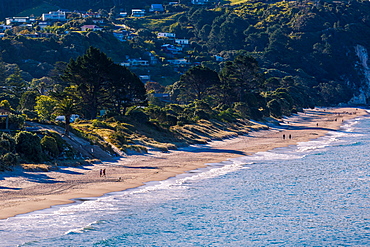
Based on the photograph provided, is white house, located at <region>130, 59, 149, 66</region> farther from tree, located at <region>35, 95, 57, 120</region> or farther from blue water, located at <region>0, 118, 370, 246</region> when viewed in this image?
blue water, located at <region>0, 118, 370, 246</region>

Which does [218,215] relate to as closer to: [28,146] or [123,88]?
[28,146]

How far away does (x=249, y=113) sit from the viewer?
337 feet

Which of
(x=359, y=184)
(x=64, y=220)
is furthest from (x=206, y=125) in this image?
(x=64, y=220)

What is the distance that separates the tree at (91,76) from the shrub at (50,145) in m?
27.3

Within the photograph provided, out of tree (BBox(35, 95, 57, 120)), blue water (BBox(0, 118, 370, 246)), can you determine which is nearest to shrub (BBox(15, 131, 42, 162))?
blue water (BBox(0, 118, 370, 246))

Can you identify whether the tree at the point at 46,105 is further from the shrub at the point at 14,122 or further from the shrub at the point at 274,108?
the shrub at the point at 274,108

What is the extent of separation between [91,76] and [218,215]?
143 ft

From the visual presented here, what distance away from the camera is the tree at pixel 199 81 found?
103938mm

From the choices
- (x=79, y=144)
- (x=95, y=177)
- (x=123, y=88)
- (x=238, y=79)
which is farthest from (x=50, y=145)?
(x=238, y=79)

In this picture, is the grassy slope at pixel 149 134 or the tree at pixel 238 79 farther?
the tree at pixel 238 79

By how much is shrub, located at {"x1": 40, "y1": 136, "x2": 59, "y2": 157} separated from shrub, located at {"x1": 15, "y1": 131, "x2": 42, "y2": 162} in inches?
42.8

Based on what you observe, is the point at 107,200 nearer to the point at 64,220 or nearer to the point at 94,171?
the point at 64,220

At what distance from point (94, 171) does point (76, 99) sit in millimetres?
31503

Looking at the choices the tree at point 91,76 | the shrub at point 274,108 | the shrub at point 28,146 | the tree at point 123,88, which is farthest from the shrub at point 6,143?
the shrub at point 274,108
